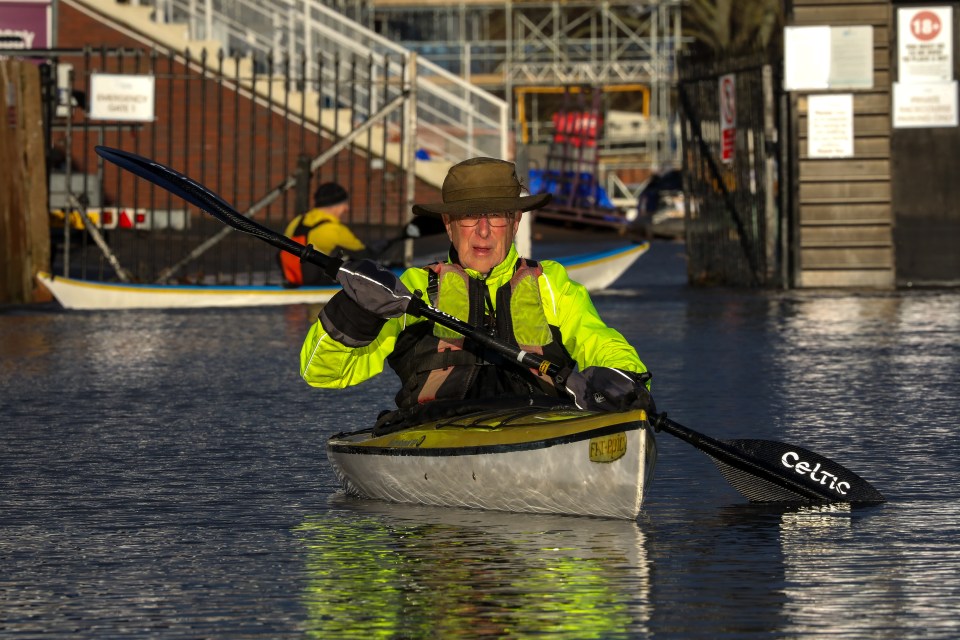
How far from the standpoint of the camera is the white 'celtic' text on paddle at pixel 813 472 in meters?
8.73

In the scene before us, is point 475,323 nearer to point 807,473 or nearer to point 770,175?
point 807,473

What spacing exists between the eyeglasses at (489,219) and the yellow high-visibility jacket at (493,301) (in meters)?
0.14

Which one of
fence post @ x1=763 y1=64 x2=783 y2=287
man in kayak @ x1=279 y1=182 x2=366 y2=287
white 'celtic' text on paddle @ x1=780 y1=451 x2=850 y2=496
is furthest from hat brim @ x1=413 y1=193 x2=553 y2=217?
fence post @ x1=763 y1=64 x2=783 y2=287

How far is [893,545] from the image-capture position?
25.2ft

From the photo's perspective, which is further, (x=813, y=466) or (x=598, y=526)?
(x=813, y=466)

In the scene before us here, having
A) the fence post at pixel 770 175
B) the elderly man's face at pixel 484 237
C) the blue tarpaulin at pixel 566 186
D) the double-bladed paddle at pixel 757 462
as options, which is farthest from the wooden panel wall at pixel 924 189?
the blue tarpaulin at pixel 566 186

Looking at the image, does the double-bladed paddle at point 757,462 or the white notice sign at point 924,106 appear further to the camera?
the white notice sign at point 924,106

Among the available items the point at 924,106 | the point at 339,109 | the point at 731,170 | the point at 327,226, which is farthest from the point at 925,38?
the point at 339,109

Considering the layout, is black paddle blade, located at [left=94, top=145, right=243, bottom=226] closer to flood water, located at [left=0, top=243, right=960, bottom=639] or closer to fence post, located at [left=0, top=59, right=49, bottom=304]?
flood water, located at [left=0, top=243, right=960, bottom=639]

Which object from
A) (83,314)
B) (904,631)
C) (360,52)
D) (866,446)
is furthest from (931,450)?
(360,52)

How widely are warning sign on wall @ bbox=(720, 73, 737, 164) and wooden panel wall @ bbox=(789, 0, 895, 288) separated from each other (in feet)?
2.05

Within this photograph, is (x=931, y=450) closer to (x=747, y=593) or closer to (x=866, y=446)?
(x=866, y=446)

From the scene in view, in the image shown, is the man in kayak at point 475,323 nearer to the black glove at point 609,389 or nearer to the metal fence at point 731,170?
the black glove at point 609,389

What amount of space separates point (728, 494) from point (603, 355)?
113 cm
